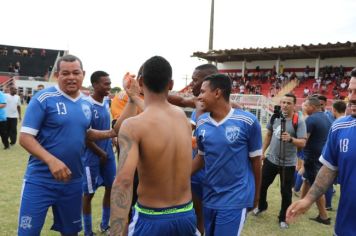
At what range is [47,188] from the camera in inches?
140

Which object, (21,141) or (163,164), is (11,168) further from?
(163,164)

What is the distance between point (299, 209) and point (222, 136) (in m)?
1.00

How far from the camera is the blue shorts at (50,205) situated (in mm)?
3457

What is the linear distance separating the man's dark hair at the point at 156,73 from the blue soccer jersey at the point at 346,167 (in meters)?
1.32

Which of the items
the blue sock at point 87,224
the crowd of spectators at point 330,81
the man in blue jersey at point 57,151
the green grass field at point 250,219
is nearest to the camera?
the man in blue jersey at point 57,151

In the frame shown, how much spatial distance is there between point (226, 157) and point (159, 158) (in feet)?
3.93

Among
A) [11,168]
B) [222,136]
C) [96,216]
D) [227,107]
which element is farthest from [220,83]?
[11,168]

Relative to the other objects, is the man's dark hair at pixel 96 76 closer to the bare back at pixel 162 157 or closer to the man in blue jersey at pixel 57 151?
the man in blue jersey at pixel 57 151

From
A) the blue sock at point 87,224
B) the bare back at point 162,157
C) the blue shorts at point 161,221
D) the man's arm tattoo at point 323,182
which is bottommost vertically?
the blue sock at point 87,224

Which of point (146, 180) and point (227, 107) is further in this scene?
point (227, 107)

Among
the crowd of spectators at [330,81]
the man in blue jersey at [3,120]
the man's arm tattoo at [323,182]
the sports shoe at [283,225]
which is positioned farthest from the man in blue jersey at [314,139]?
the crowd of spectators at [330,81]

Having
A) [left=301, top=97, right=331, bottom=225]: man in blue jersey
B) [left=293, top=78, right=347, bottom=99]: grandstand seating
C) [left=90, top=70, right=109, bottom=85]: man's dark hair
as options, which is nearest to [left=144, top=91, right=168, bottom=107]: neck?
[left=90, top=70, right=109, bottom=85]: man's dark hair

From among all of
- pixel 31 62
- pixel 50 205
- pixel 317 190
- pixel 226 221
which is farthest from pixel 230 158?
pixel 31 62

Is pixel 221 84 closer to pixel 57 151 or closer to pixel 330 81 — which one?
pixel 57 151
